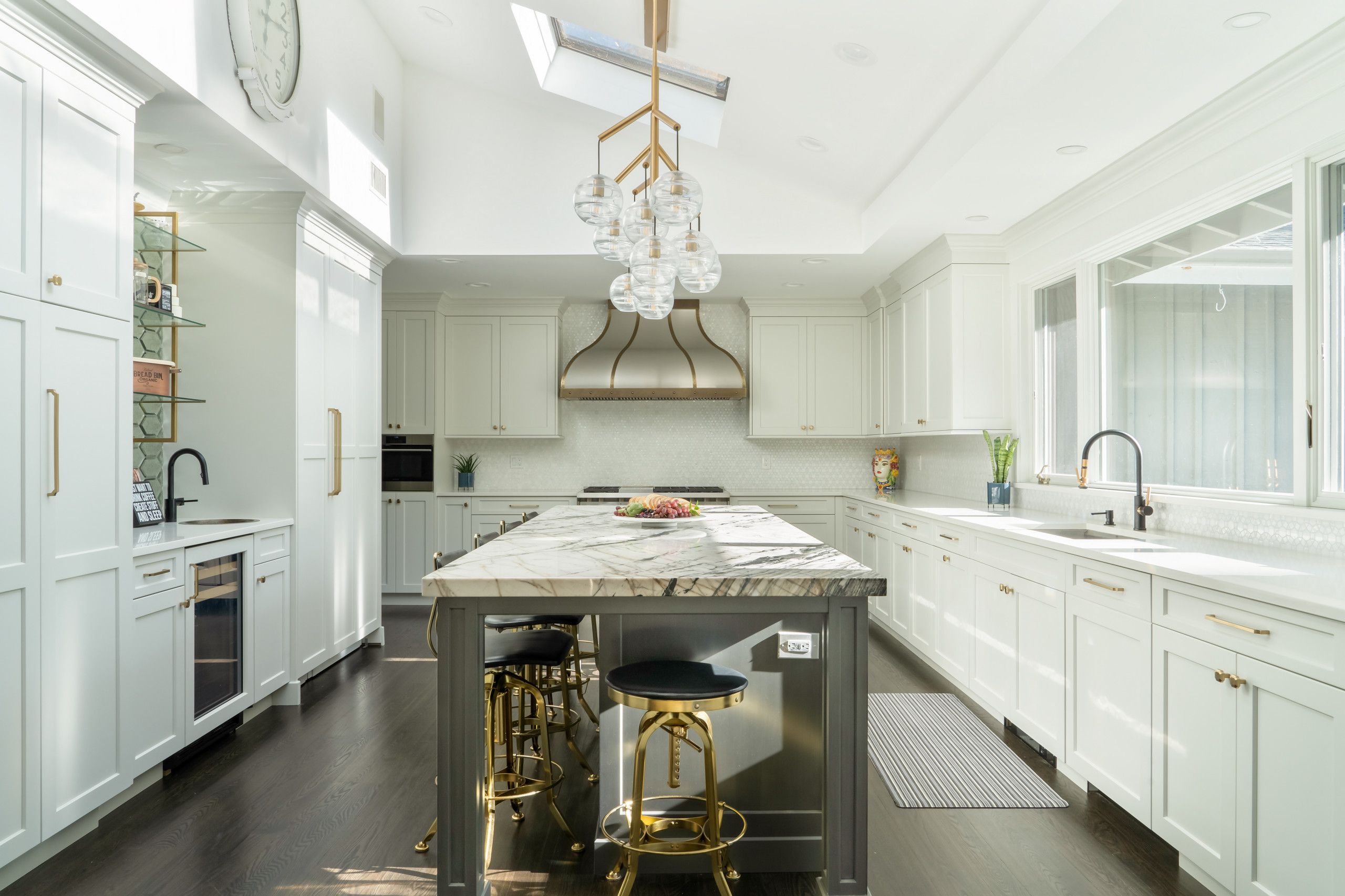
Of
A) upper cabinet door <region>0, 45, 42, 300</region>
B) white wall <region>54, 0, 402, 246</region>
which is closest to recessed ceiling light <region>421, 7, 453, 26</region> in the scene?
white wall <region>54, 0, 402, 246</region>

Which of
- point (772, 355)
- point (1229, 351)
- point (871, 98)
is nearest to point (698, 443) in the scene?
point (772, 355)

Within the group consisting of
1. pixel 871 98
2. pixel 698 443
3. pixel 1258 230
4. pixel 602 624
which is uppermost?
pixel 871 98

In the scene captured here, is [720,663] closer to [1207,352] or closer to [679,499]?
[679,499]

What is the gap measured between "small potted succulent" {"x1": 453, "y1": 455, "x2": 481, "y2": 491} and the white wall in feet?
7.15

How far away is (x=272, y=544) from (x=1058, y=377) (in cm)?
414

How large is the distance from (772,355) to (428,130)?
313 cm

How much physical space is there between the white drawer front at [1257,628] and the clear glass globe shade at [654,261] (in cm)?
185

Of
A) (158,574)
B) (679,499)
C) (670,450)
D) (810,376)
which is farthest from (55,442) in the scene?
(810,376)

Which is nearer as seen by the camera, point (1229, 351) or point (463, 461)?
point (1229, 351)

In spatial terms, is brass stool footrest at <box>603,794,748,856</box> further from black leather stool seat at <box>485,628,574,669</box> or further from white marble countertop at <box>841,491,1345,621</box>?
white marble countertop at <box>841,491,1345,621</box>

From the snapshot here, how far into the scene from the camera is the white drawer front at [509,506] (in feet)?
20.4

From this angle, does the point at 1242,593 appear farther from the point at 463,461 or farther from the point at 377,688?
the point at 463,461

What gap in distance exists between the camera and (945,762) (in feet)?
9.86

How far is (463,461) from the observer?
21.7ft
